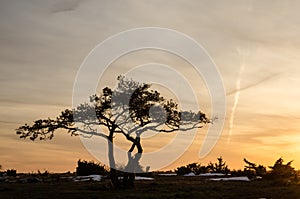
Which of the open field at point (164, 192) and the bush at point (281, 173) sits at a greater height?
the bush at point (281, 173)

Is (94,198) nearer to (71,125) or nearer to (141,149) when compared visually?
(141,149)

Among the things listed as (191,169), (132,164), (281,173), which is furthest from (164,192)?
(191,169)

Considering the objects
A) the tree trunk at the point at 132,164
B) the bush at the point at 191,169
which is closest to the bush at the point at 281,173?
the tree trunk at the point at 132,164

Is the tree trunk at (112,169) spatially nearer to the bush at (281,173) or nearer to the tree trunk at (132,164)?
the tree trunk at (132,164)

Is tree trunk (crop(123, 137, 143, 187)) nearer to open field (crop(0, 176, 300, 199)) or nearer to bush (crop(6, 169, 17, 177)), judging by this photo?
open field (crop(0, 176, 300, 199))

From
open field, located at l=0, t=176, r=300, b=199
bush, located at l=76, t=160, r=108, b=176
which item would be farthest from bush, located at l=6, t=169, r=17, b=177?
open field, located at l=0, t=176, r=300, b=199

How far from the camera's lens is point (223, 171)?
8331 centimetres

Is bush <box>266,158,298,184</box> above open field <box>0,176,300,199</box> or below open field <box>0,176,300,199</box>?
above

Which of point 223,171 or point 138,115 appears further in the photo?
point 223,171

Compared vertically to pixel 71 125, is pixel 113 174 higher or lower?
lower

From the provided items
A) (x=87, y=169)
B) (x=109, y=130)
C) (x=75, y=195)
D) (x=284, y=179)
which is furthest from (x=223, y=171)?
(x=75, y=195)

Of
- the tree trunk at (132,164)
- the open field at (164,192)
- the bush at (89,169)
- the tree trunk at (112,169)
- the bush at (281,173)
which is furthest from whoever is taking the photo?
the bush at (89,169)

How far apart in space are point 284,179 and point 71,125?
841 inches

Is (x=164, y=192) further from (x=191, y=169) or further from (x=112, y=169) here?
(x=191, y=169)
